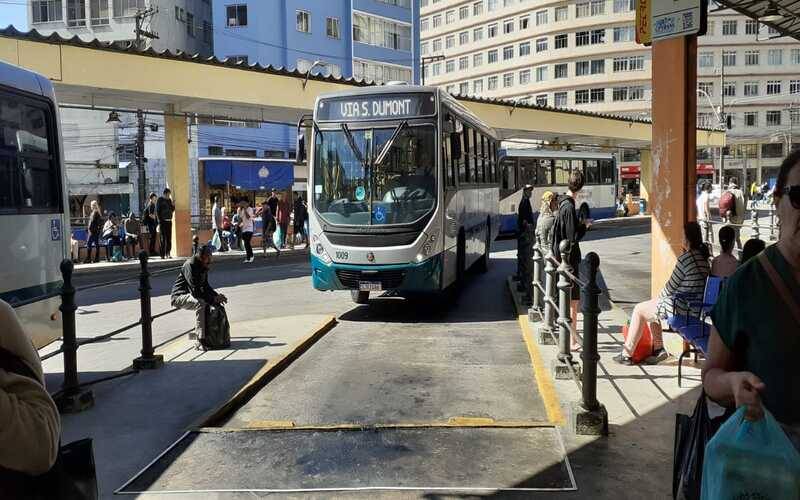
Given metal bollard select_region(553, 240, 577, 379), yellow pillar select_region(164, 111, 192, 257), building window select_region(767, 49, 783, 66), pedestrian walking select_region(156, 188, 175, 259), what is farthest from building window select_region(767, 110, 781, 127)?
metal bollard select_region(553, 240, 577, 379)

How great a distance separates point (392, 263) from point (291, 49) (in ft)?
129

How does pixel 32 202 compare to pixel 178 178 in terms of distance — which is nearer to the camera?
pixel 32 202

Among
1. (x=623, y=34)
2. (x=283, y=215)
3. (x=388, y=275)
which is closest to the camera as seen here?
(x=388, y=275)

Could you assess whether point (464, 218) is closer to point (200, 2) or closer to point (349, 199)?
point (349, 199)

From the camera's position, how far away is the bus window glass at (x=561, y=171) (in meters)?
32.9

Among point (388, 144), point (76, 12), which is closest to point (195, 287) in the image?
point (388, 144)

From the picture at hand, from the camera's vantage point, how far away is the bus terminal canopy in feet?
53.9

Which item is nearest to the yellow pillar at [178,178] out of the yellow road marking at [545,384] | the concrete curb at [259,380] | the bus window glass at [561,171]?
the concrete curb at [259,380]

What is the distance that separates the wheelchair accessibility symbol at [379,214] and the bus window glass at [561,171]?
23.4 m

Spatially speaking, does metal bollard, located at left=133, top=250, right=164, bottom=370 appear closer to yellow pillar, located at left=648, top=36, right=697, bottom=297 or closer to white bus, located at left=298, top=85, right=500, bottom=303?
white bus, located at left=298, top=85, right=500, bottom=303

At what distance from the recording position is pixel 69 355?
6.16m

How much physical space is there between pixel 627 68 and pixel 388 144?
234 ft

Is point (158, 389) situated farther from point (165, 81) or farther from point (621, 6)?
point (621, 6)

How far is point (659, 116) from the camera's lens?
7.96m
